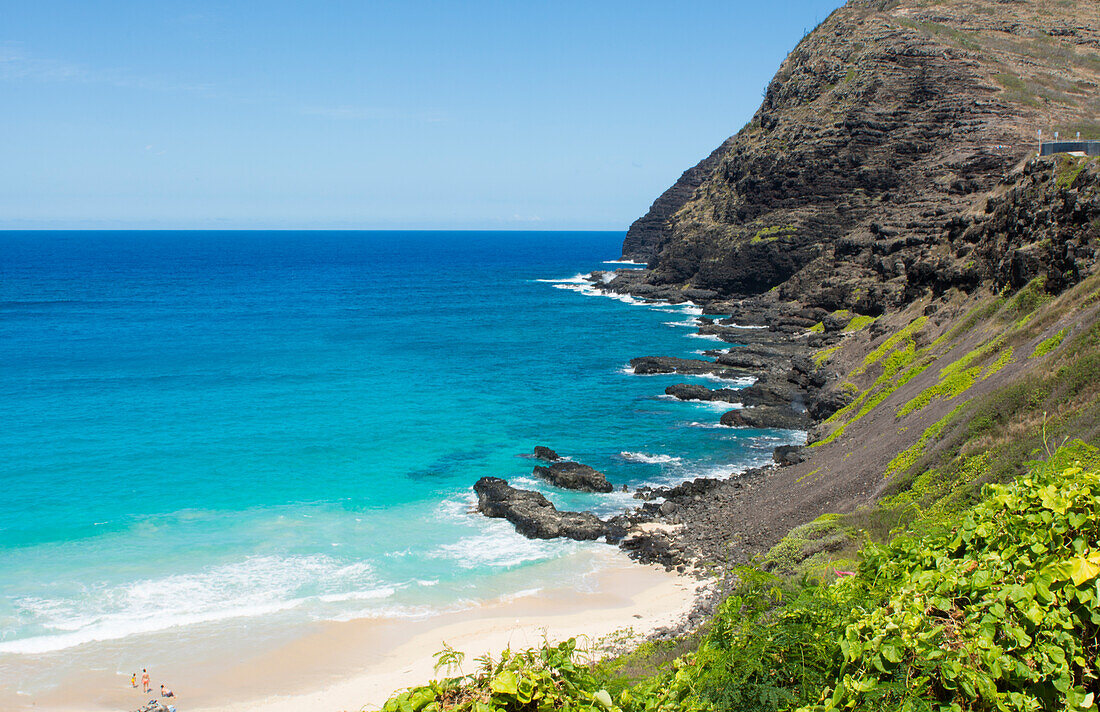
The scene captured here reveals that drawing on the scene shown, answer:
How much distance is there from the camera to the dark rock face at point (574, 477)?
3541 centimetres

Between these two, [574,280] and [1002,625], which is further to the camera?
[574,280]

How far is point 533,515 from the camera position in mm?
31766

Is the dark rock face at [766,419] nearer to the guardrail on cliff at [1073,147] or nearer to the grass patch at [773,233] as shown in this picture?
the guardrail on cliff at [1073,147]

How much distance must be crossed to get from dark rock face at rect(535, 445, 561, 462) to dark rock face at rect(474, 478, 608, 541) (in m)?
4.95

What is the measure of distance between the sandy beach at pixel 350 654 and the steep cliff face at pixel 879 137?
44.6 m

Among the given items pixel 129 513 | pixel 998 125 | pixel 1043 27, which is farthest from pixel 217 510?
pixel 1043 27

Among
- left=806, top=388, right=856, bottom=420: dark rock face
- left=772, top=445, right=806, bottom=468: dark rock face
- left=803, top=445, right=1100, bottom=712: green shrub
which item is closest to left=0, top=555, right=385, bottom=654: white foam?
left=772, top=445, right=806, bottom=468: dark rock face

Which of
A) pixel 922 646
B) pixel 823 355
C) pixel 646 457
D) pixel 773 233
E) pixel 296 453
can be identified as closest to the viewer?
pixel 922 646

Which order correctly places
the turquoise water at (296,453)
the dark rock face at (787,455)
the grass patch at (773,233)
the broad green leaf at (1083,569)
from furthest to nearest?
the grass patch at (773,233) → the dark rock face at (787,455) → the turquoise water at (296,453) → the broad green leaf at (1083,569)

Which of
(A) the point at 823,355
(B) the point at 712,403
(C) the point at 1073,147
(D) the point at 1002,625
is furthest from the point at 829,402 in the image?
(D) the point at 1002,625

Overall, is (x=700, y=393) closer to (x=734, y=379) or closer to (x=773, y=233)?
(x=734, y=379)

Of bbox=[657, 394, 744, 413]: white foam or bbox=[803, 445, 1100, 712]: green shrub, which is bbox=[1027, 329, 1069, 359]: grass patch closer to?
bbox=[803, 445, 1100, 712]: green shrub

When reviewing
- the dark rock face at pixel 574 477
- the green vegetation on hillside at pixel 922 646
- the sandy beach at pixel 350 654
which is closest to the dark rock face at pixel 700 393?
the dark rock face at pixel 574 477

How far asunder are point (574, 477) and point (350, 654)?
15369mm
